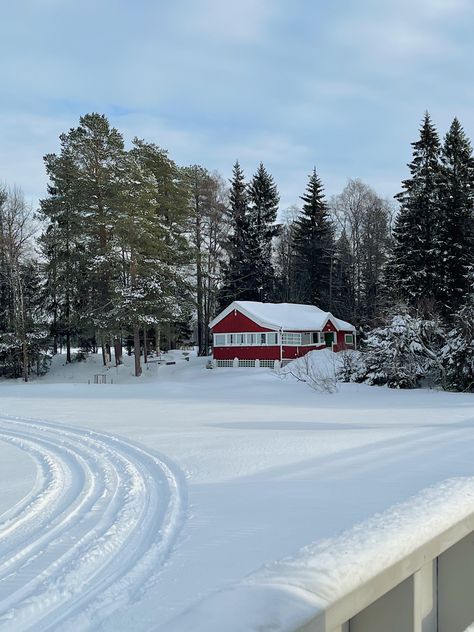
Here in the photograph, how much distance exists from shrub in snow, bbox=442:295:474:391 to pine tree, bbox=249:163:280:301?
26119 millimetres

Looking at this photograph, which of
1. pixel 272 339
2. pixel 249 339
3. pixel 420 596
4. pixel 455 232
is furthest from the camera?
pixel 249 339

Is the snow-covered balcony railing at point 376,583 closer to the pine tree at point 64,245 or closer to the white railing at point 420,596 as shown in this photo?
the white railing at point 420,596

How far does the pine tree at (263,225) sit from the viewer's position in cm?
4734

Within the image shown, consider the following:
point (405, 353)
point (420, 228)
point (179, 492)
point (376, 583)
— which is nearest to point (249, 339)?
point (420, 228)

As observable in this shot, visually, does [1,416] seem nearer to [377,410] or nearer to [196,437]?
[196,437]

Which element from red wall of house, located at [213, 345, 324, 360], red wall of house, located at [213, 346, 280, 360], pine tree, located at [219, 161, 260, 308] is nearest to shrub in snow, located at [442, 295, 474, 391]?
red wall of house, located at [213, 345, 324, 360]

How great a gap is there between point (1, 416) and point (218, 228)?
29959mm

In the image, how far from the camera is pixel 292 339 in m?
36.8

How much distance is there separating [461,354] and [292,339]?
16183 millimetres

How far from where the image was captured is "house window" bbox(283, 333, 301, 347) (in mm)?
36500

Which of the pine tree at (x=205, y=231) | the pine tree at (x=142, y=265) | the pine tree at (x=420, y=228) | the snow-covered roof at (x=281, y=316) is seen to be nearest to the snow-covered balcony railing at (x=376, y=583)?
the pine tree at (x=142, y=265)

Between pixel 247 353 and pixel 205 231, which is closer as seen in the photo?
pixel 247 353

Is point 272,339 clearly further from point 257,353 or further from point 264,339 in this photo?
point 257,353

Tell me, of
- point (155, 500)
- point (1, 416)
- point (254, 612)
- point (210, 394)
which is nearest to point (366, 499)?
point (155, 500)
